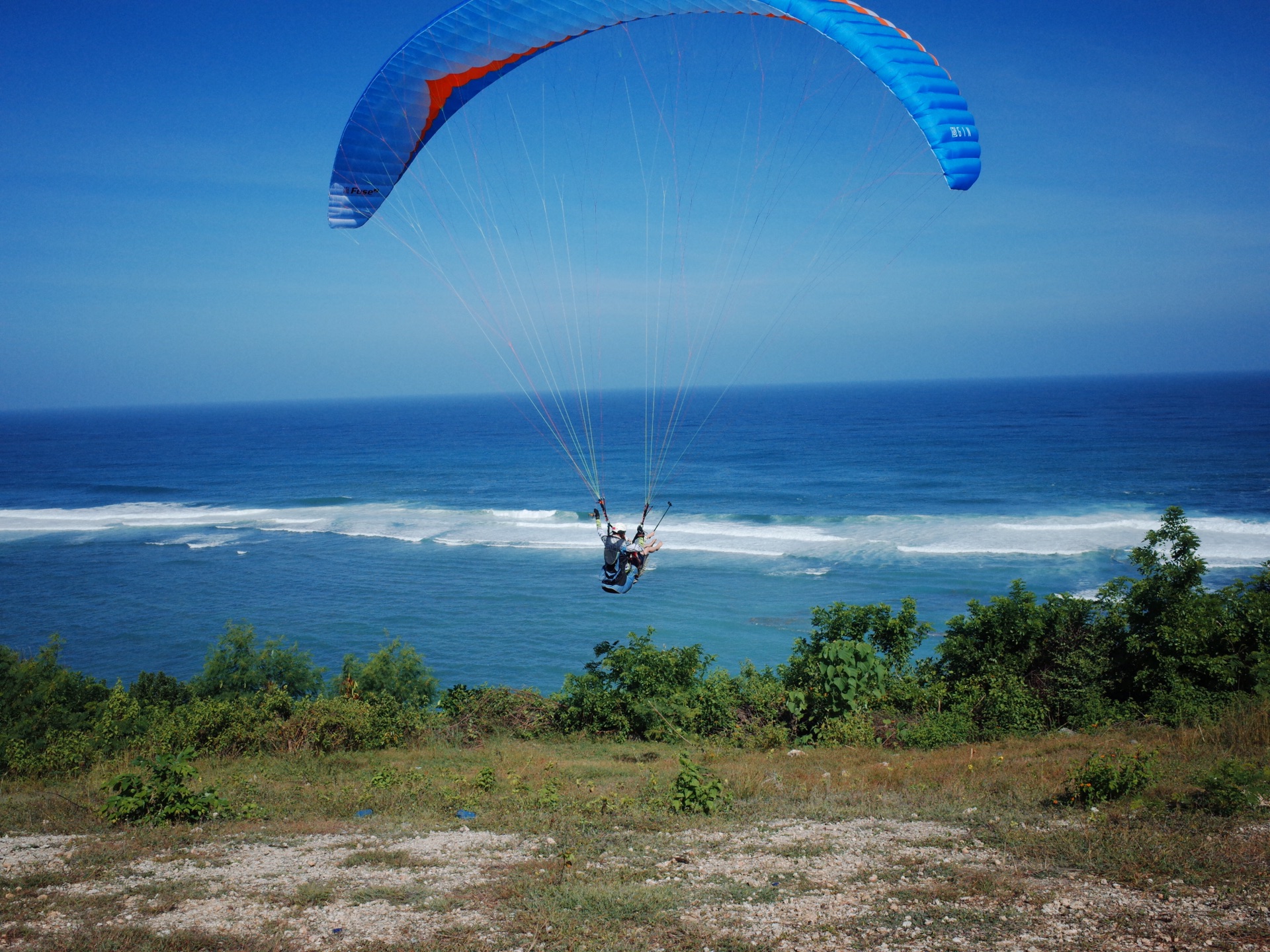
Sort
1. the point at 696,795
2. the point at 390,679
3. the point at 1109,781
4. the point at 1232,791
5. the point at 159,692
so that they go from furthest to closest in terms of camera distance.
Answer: the point at 390,679 → the point at 159,692 → the point at 696,795 → the point at 1109,781 → the point at 1232,791

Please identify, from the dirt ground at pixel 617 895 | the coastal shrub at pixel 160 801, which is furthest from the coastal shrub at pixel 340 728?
the dirt ground at pixel 617 895

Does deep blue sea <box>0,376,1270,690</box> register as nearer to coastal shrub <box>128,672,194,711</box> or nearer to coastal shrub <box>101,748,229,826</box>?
coastal shrub <box>128,672,194,711</box>

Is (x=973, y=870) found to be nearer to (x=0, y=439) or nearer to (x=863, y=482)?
(x=863, y=482)

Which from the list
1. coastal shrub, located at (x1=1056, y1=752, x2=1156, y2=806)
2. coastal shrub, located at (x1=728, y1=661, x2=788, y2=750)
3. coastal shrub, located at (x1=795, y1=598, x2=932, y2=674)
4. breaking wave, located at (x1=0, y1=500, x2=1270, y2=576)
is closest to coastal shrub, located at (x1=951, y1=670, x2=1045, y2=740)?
coastal shrub, located at (x1=795, y1=598, x2=932, y2=674)

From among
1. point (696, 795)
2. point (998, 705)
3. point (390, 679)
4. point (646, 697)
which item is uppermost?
point (696, 795)

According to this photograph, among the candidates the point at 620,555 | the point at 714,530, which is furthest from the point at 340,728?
the point at 714,530

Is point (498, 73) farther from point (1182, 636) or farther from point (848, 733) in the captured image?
point (1182, 636)
